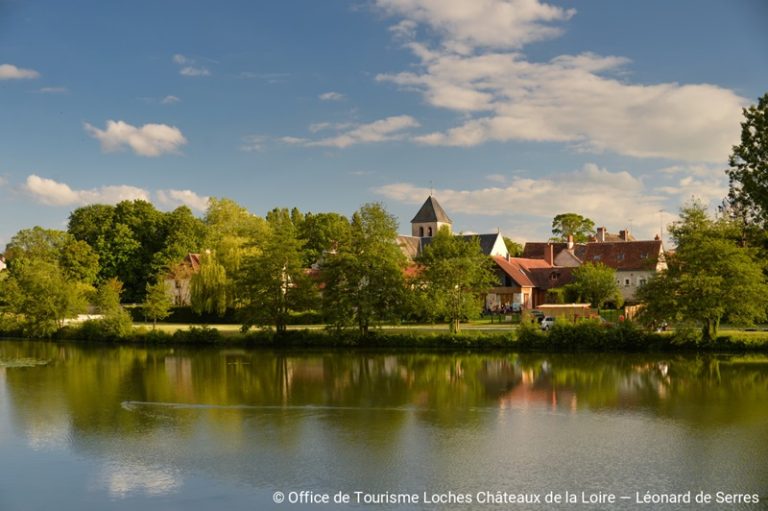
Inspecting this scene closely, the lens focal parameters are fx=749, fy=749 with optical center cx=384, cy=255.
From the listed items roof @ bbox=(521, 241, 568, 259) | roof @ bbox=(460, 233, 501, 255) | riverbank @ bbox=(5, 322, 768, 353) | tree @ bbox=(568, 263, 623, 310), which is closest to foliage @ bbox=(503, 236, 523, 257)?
roof @ bbox=(521, 241, 568, 259)

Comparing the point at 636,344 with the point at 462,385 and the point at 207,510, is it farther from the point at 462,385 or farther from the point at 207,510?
the point at 207,510

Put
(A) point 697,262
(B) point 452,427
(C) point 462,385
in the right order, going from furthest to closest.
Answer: (A) point 697,262 → (C) point 462,385 → (B) point 452,427

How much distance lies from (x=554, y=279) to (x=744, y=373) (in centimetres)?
2853

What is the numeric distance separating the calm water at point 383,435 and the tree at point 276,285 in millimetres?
10559

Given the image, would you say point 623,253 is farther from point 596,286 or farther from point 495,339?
point 495,339

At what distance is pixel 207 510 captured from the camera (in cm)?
1227

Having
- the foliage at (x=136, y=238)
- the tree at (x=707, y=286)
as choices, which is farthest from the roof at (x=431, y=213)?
the tree at (x=707, y=286)

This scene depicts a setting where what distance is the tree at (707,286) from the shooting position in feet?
108

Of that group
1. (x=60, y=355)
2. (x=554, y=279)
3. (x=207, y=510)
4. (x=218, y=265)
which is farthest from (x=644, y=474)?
(x=554, y=279)

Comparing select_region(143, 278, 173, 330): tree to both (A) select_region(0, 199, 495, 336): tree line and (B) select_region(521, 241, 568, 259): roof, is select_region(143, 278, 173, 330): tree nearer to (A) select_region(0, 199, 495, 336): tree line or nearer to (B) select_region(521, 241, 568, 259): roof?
(A) select_region(0, 199, 495, 336): tree line

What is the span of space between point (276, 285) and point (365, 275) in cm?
517

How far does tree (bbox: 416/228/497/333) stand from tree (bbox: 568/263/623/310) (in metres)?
10.5

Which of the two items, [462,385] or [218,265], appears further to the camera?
[218,265]

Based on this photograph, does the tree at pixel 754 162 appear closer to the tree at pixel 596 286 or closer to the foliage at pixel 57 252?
the tree at pixel 596 286
